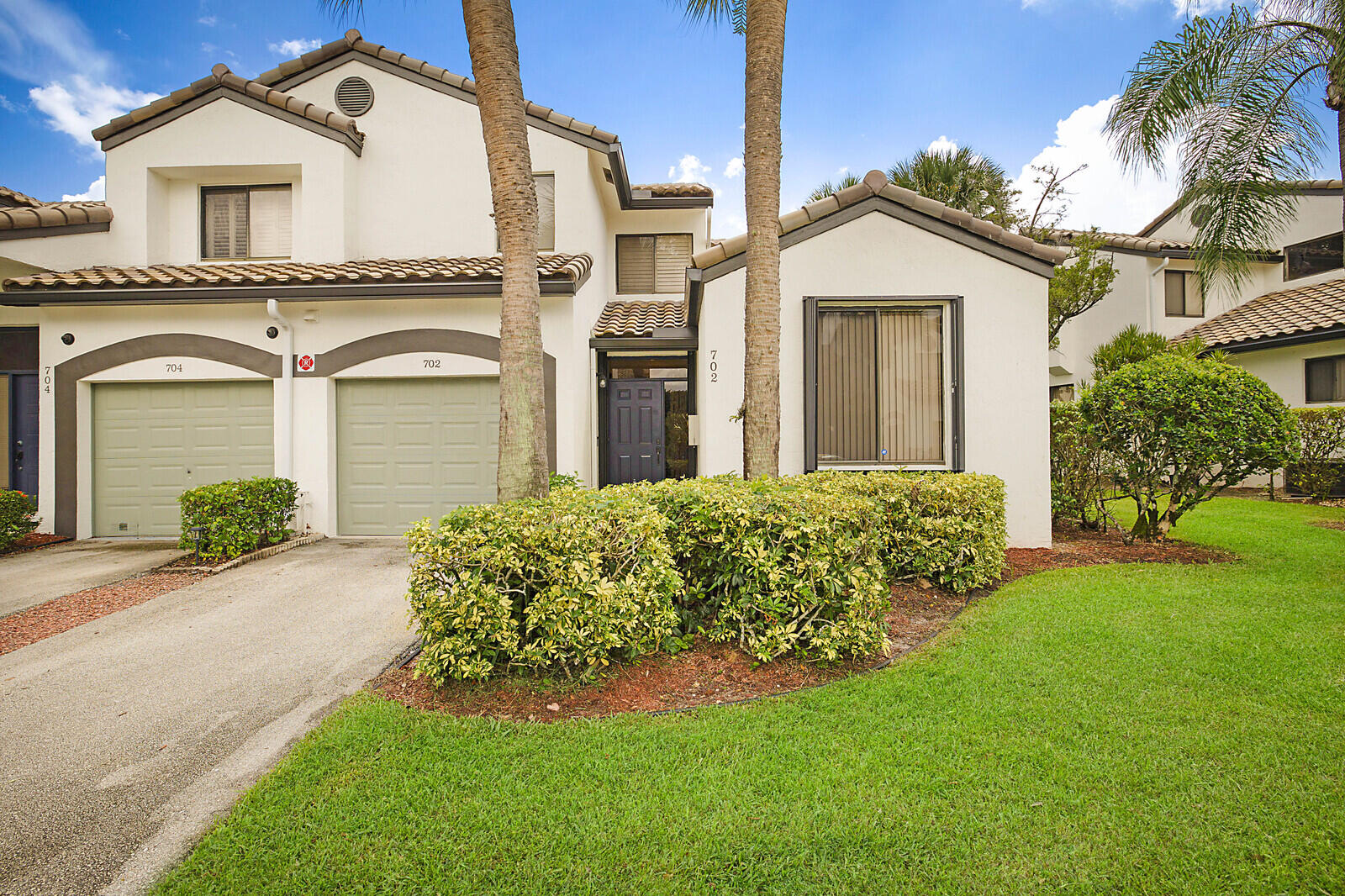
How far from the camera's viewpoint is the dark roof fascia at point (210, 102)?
36.2 feet

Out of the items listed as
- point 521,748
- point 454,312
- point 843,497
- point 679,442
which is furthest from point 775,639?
point 679,442

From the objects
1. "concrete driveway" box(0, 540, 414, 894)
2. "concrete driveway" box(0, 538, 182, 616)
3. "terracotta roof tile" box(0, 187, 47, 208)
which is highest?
"terracotta roof tile" box(0, 187, 47, 208)

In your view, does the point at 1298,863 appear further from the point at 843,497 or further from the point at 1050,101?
the point at 1050,101

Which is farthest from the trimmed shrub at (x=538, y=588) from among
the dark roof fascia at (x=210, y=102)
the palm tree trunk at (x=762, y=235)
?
the dark roof fascia at (x=210, y=102)

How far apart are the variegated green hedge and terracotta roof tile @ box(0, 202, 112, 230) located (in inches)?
430

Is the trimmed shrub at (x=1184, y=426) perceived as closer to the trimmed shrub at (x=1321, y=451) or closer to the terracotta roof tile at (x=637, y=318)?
the terracotta roof tile at (x=637, y=318)

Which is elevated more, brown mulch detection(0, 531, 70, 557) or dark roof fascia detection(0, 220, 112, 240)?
dark roof fascia detection(0, 220, 112, 240)

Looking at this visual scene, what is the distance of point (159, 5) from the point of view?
11.9m

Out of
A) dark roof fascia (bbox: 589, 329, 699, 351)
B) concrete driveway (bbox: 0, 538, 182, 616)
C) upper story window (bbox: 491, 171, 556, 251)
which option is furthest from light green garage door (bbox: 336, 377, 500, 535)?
upper story window (bbox: 491, 171, 556, 251)

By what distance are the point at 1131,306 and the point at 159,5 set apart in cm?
2361

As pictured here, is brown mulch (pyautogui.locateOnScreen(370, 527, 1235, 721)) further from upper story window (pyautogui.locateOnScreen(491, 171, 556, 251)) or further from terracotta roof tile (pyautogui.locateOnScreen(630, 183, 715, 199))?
terracotta roof tile (pyautogui.locateOnScreen(630, 183, 715, 199))

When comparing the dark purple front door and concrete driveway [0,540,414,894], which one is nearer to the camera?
concrete driveway [0,540,414,894]

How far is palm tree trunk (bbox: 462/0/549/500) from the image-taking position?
17.7ft

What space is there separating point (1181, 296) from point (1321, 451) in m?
7.67
